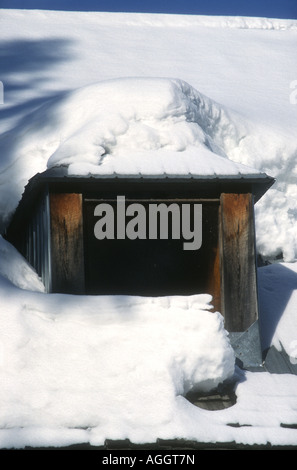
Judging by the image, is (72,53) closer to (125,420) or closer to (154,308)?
(154,308)

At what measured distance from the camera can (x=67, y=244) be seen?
5512 mm

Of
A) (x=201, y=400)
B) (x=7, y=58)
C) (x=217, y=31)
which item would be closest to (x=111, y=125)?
(x=201, y=400)

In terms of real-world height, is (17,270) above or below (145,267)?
above

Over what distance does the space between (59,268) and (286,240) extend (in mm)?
3571

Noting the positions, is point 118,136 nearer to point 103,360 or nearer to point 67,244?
point 67,244

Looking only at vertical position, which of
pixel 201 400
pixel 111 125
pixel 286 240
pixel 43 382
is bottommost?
pixel 286 240

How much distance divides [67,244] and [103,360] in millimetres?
1686

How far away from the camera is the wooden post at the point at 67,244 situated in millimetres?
5457

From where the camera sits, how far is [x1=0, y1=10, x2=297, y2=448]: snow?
374 cm

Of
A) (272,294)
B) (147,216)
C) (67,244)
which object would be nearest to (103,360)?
(67,244)

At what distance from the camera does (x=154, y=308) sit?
4.30 metres

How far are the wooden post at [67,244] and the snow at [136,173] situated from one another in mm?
315

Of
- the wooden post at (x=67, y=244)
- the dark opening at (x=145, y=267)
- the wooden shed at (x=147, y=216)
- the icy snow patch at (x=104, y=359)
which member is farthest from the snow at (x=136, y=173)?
the dark opening at (x=145, y=267)

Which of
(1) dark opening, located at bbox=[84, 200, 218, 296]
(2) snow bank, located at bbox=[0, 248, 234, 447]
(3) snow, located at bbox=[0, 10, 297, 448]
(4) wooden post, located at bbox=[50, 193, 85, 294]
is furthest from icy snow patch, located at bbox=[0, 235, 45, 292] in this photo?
(2) snow bank, located at bbox=[0, 248, 234, 447]
